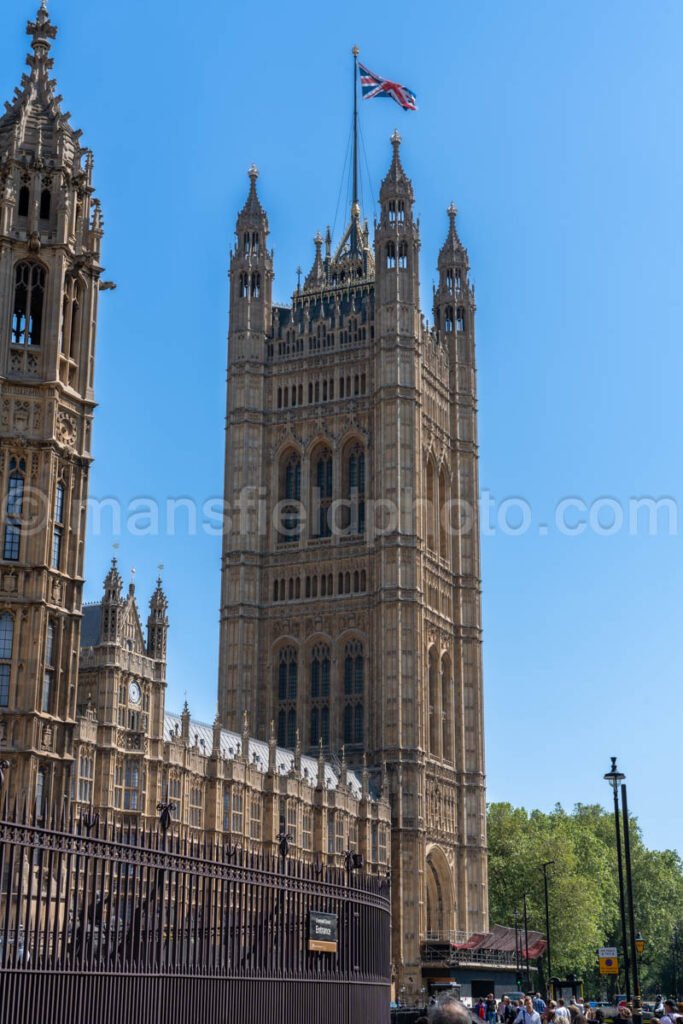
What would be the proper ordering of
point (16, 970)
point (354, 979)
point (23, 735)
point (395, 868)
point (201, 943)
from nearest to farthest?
point (16, 970)
point (201, 943)
point (354, 979)
point (23, 735)
point (395, 868)

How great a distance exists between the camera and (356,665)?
85062mm

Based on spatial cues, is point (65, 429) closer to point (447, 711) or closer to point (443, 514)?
point (447, 711)

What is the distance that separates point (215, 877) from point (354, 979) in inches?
128

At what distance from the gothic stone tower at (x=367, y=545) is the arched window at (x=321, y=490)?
107 millimetres

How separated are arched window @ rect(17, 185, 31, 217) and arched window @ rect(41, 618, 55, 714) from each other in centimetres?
809

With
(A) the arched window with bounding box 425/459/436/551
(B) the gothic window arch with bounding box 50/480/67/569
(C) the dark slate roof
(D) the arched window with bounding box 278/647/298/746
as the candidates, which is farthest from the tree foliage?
(B) the gothic window arch with bounding box 50/480/67/569

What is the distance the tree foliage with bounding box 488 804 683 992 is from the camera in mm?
90938

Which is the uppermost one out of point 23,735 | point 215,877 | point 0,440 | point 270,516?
point 270,516

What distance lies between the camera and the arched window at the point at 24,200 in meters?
28.5

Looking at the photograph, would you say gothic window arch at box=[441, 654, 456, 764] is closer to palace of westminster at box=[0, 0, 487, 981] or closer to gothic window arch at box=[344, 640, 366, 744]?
palace of westminster at box=[0, 0, 487, 981]

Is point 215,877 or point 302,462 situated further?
point 302,462

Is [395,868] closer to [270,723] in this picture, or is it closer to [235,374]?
[270,723]

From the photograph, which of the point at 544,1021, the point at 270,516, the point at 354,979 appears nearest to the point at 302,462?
the point at 270,516

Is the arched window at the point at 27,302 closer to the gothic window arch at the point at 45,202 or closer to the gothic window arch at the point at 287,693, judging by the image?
the gothic window arch at the point at 45,202
